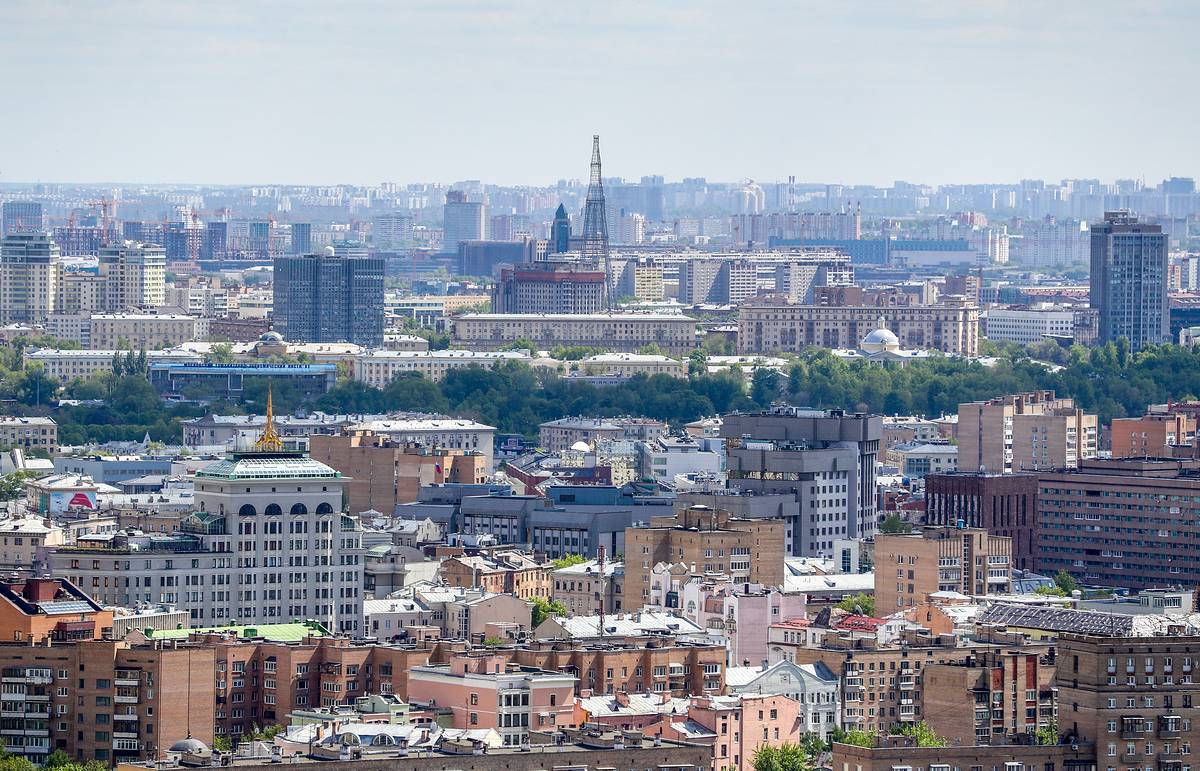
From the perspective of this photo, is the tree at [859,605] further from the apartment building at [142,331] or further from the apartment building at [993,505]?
the apartment building at [142,331]

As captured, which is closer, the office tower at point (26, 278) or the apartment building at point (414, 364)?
the apartment building at point (414, 364)

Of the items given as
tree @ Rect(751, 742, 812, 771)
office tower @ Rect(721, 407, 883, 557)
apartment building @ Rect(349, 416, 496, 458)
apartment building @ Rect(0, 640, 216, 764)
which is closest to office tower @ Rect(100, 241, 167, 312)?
apartment building @ Rect(349, 416, 496, 458)

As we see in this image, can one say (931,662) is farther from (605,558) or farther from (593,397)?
(593,397)

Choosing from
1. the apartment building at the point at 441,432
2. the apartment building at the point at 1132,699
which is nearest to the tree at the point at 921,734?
the apartment building at the point at 1132,699

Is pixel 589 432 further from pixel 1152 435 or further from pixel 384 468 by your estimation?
pixel 384 468

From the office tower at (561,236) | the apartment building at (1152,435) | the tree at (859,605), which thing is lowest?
the tree at (859,605)

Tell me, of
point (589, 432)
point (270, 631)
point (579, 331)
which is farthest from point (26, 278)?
point (270, 631)
